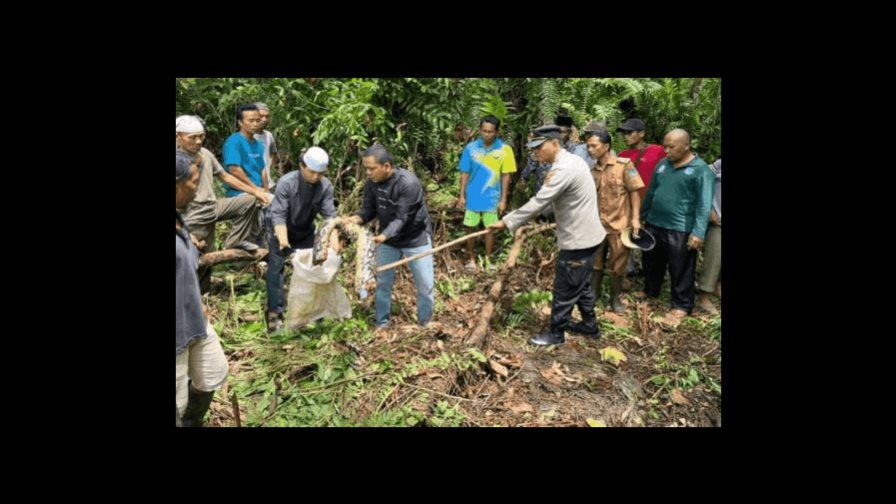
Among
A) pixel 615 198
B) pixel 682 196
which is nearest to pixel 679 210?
pixel 682 196

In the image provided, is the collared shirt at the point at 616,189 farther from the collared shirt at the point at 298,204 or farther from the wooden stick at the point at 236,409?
the wooden stick at the point at 236,409

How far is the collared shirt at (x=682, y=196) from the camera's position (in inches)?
207

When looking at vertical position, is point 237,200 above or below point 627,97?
below

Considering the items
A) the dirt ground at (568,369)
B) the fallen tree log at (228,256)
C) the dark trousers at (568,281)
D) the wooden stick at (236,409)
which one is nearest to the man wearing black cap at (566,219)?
the dark trousers at (568,281)

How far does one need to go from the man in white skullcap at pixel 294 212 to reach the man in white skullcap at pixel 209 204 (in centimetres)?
67

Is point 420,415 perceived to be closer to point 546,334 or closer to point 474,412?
point 474,412

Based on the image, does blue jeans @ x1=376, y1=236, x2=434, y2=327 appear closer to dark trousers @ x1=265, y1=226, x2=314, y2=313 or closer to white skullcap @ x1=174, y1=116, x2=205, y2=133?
dark trousers @ x1=265, y1=226, x2=314, y2=313

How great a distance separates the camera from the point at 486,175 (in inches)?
251

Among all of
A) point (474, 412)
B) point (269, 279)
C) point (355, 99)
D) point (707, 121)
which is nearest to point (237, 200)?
point (269, 279)

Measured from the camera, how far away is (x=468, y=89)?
7.04m

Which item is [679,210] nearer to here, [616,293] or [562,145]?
[616,293]

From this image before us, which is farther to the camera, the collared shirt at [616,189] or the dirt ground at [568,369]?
the collared shirt at [616,189]

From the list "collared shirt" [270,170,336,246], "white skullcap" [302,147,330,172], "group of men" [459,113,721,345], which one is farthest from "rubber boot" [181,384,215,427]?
"group of men" [459,113,721,345]

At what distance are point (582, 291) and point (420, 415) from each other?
195cm
